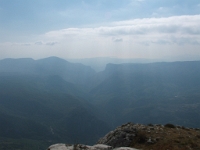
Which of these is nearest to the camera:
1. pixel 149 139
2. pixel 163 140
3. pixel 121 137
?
pixel 163 140

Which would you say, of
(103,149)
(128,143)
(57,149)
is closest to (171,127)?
(128,143)

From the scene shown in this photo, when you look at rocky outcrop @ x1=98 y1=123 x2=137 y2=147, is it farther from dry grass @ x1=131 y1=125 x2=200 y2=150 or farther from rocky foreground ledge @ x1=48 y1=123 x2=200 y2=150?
dry grass @ x1=131 y1=125 x2=200 y2=150

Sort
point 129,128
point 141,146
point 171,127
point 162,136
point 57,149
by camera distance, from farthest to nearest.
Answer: point 171,127 < point 129,128 < point 162,136 < point 141,146 < point 57,149

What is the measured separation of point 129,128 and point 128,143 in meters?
3.09

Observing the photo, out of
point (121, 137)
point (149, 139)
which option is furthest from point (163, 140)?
point (121, 137)

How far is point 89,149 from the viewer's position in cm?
1722

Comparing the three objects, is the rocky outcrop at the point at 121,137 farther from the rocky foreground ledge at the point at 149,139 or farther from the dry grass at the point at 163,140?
the dry grass at the point at 163,140

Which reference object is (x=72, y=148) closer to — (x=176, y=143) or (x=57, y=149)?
(x=57, y=149)

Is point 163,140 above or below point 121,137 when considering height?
above

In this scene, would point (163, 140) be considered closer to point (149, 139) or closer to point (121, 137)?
point (149, 139)

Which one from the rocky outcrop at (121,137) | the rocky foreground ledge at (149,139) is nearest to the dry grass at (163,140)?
the rocky foreground ledge at (149,139)

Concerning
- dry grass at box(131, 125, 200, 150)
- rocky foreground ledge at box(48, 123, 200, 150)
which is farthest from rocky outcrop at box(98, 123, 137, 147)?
dry grass at box(131, 125, 200, 150)

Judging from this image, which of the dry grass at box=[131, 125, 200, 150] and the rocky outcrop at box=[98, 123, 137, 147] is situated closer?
the dry grass at box=[131, 125, 200, 150]

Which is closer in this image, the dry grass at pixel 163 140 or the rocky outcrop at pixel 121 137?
the dry grass at pixel 163 140
